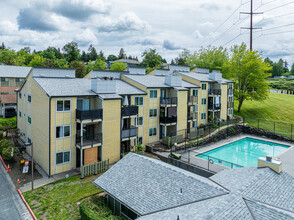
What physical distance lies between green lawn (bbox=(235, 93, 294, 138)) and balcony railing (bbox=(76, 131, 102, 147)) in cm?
2942

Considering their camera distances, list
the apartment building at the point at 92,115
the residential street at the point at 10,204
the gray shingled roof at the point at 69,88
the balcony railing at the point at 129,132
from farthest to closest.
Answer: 1. the balcony railing at the point at 129,132
2. the gray shingled roof at the point at 69,88
3. the apartment building at the point at 92,115
4. the residential street at the point at 10,204

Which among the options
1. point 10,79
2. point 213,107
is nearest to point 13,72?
point 10,79

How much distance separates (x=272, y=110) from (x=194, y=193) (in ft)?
157

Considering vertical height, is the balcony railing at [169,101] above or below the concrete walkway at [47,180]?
above

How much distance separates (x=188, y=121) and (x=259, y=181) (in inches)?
913

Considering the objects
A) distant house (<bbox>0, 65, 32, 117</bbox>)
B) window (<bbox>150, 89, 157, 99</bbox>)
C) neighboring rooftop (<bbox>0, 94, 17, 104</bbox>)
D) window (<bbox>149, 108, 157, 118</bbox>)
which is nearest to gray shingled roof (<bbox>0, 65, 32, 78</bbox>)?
distant house (<bbox>0, 65, 32, 117</bbox>)

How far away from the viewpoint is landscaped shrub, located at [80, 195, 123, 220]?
13562 millimetres

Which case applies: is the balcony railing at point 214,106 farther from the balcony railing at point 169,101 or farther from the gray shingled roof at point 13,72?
the gray shingled roof at point 13,72

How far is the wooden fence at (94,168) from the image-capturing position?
869 inches

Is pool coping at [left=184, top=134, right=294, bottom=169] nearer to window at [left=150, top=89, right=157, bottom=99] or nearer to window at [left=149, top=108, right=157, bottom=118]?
window at [left=149, top=108, right=157, bottom=118]

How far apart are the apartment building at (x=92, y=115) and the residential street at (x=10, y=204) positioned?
3616 mm

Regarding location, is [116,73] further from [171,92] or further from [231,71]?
[231,71]

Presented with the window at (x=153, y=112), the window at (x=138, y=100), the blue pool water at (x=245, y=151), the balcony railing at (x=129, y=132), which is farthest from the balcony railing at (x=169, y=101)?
the blue pool water at (x=245, y=151)

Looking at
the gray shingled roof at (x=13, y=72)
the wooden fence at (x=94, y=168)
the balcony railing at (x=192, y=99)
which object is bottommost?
the wooden fence at (x=94, y=168)
